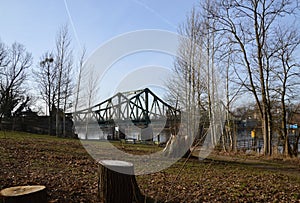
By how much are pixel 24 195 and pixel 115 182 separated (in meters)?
1.13

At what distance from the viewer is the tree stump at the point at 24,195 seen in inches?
99.8

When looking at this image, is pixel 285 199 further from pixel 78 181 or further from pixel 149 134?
pixel 149 134

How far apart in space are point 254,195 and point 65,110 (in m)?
20.2

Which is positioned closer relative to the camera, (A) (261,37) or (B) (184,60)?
(B) (184,60)

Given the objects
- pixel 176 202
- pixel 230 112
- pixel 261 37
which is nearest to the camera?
pixel 176 202

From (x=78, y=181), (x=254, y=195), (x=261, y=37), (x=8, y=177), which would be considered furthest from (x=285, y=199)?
(x=261, y=37)

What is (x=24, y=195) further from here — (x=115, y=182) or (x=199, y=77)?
(x=199, y=77)

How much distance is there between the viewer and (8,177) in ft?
14.0

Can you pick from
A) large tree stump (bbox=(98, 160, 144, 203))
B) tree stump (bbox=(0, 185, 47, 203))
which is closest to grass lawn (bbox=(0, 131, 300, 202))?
large tree stump (bbox=(98, 160, 144, 203))

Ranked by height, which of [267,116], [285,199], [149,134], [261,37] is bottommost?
[285,199]

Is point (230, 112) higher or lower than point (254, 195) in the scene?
higher

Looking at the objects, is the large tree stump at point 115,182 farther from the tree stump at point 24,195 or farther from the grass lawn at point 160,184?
the tree stump at point 24,195

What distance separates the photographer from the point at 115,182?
333cm

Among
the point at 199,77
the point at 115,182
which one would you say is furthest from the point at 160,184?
the point at 199,77
